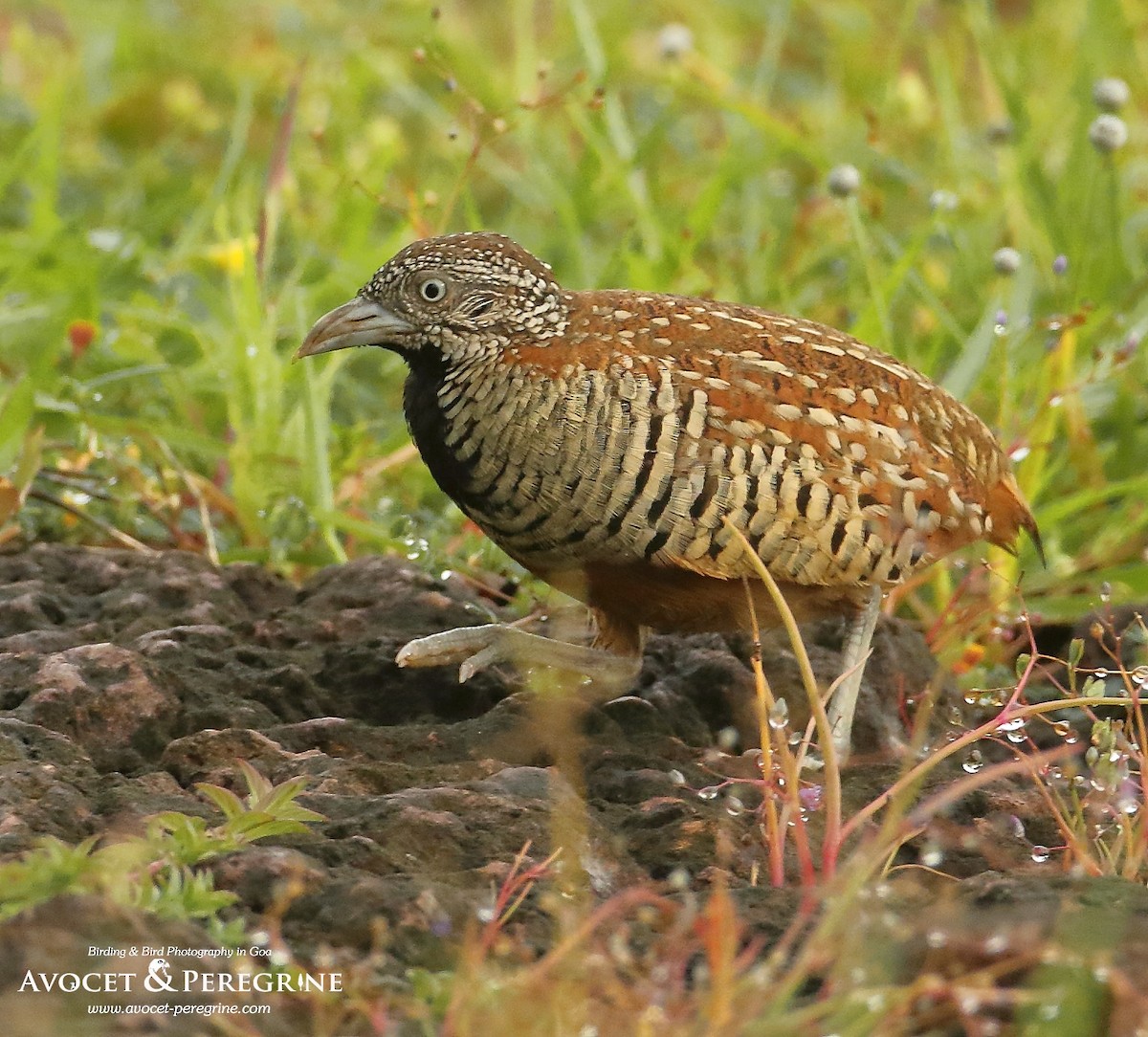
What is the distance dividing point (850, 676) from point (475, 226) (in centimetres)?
224

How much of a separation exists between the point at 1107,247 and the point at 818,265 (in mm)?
1090

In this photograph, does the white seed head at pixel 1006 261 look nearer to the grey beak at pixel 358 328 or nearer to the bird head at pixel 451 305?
the bird head at pixel 451 305

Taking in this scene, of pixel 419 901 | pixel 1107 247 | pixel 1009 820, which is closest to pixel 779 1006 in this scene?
pixel 419 901

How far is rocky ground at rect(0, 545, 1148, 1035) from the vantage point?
260 centimetres

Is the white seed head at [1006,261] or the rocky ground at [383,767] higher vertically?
the white seed head at [1006,261]

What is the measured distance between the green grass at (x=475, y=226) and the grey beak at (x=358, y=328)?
58cm

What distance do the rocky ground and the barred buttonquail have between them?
19cm

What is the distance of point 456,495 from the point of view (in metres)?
3.83

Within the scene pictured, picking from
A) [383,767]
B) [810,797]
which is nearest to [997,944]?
[810,797]

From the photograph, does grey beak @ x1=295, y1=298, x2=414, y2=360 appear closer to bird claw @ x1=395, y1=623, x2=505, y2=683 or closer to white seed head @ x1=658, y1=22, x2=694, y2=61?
bird claw @ x1=395, y1=623, x2=505, y2=683

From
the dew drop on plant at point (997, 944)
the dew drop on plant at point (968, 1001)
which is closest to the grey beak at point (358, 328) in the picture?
the dew drop on plant at point (997, 944)

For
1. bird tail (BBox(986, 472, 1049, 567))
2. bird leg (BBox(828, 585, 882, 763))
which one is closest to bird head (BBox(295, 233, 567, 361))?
bird leg (BBox(828, 585, 882, 763))

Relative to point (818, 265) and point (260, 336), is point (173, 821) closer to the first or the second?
point (260, 336)

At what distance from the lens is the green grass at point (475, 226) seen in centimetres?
487
